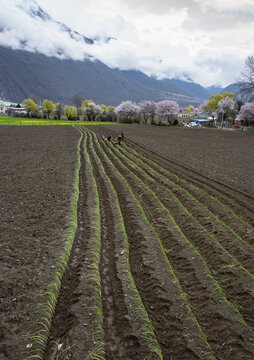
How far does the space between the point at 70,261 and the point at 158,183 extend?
9117mm

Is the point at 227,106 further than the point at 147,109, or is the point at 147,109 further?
the point at 147,109

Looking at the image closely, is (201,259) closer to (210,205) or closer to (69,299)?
(69,299)

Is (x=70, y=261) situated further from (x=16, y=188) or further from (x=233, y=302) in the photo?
(x=16, y=188)

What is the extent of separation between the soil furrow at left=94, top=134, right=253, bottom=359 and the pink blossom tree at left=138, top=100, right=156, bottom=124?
109m

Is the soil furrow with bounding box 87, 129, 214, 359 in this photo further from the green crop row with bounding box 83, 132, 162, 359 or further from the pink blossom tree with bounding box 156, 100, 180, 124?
the pink blossom tree with bounding box 156, 100, 180, 124

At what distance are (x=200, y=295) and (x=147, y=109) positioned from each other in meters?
114

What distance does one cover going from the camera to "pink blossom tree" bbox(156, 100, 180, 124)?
106250 mm

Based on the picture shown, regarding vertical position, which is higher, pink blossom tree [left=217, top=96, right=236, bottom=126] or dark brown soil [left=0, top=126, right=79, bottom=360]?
pink blossom tree [left=217, top=96, right=236, bottom=126]

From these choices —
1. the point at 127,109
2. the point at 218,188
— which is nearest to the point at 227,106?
the point at 127,109

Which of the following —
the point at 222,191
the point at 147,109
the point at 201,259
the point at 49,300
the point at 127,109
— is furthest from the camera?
the point at 127,109

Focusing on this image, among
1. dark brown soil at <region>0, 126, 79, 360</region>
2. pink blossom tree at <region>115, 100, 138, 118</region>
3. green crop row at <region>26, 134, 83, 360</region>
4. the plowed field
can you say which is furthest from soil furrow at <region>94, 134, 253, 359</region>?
pink blossom tree at <region>115, 100, 138, 118</region>

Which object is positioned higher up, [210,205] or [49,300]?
[210,205]

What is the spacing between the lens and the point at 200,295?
5980mm

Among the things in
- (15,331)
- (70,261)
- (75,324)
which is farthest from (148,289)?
(15,331)
